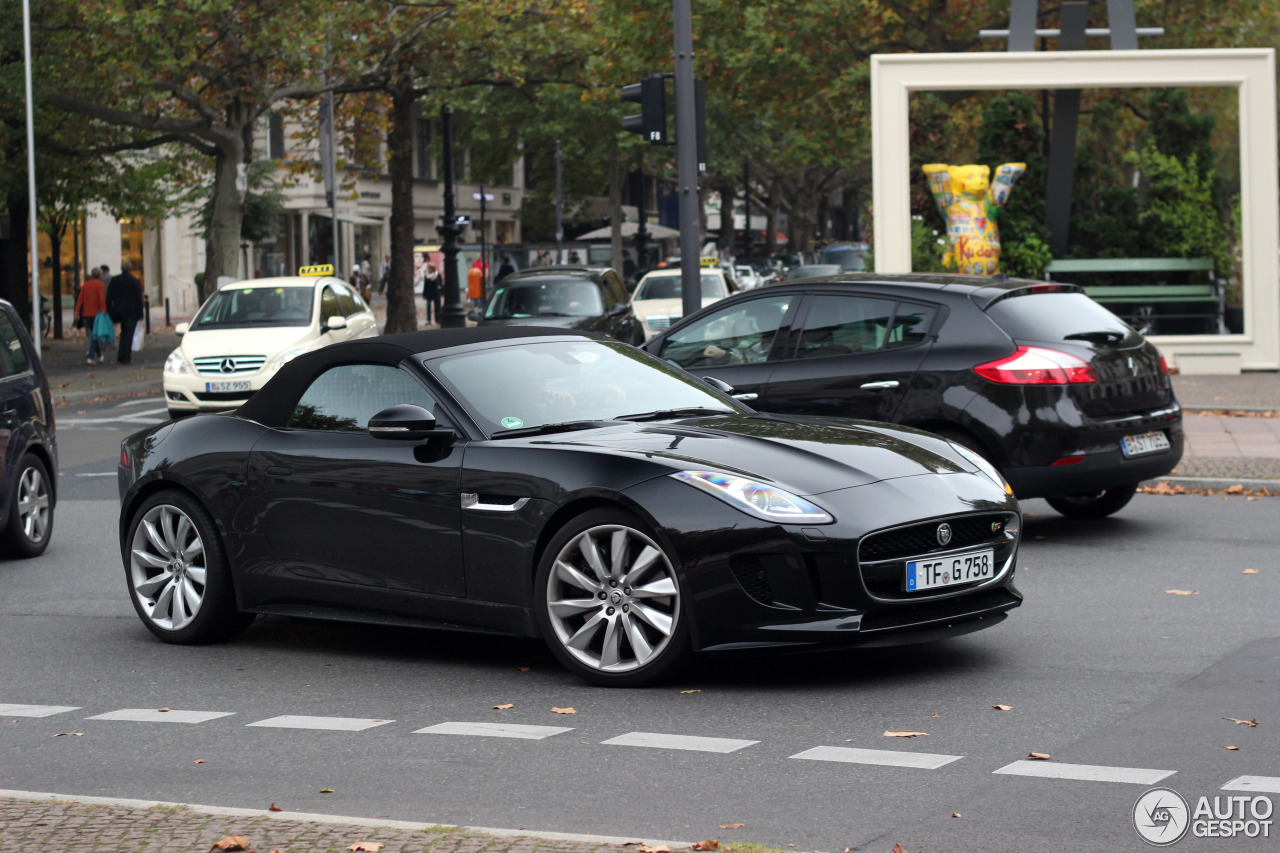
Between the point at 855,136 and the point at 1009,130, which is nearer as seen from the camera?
the point at 1009,130

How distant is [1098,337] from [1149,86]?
13890 millimetres

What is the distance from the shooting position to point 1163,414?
10609mm

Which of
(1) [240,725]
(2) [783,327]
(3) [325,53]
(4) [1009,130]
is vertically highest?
(3) [325,53]

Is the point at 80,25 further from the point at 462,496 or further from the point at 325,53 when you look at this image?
the point at 462,496

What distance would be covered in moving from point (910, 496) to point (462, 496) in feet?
5.75

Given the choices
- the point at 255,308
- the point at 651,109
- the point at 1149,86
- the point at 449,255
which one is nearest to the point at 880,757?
the point at 651,109

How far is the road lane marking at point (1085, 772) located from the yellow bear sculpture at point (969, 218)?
19085 millimetres

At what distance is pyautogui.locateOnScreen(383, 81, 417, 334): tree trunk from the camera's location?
36.2 meters

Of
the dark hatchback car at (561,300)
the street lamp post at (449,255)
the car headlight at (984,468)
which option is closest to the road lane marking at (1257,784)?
the car headlight at (984,468)

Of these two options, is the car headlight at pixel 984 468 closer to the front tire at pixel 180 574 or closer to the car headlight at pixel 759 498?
the car headlight at pixel 759 498

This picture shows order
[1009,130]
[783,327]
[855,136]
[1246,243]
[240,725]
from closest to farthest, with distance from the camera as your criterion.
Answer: [240,725] → [783,327] → [1246,243] → [1009,130] → [855,136]

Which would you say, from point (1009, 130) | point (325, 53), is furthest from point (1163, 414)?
point (325, 53)

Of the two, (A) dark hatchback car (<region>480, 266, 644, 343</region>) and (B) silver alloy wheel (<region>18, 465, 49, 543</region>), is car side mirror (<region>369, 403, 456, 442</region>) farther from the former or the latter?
(A) dark hatchback car (<region>480, 266, 644, 343</region>)

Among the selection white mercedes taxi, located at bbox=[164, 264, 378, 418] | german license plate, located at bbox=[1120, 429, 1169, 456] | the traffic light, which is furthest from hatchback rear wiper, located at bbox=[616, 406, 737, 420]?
white mercedes taxi, located at bbox=[164, 264, 378, 418]
